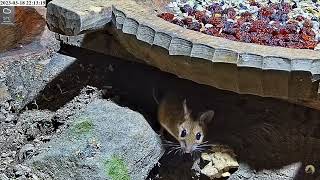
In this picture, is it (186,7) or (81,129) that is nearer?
(81,129)

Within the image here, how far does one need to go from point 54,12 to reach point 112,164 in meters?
0.59

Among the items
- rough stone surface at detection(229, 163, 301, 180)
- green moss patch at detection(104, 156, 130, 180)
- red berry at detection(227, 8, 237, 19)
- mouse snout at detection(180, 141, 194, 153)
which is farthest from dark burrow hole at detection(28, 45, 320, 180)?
red berry at detection(227, 8, 237, 19)

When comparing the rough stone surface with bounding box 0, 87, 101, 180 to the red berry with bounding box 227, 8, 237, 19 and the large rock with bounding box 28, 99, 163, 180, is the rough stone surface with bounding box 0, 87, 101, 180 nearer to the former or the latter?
the large rock with bounding box 28, 99, 163, 180

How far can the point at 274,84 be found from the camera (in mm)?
1947

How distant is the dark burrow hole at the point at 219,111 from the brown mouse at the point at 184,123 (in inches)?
2.4

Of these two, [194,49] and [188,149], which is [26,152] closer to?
[188,149]

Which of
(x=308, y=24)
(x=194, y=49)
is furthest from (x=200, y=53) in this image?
(x=308, y=24)

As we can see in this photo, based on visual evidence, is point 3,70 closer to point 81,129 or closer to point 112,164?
point 81,129

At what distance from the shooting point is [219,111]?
2.33 m

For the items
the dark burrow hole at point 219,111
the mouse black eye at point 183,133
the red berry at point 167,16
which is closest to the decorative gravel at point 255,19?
the red berry at point 167,16

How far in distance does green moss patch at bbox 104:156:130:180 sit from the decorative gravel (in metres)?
0.58

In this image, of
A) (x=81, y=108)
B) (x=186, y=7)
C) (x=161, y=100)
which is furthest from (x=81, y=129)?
(x=186, y=7)

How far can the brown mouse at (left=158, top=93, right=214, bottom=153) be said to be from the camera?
2236mm

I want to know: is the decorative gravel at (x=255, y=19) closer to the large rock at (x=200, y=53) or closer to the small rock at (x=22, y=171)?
the large rock at (x=200, y=53)
